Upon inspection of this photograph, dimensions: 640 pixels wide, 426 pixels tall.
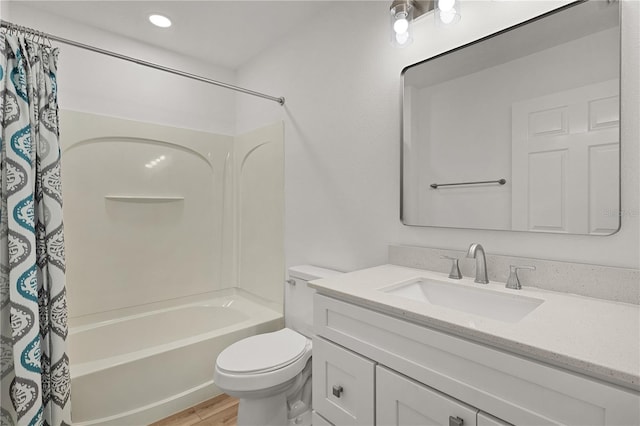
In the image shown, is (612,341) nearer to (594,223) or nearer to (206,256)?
(594,223)

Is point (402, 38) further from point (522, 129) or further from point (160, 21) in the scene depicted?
point (160, 21)

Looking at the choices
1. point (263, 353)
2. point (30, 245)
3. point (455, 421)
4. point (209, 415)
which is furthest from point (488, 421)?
point (30, 245)

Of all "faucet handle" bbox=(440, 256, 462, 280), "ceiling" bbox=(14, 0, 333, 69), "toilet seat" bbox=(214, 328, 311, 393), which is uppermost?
"ceiling" bbox=(14, 0, 333, 69)

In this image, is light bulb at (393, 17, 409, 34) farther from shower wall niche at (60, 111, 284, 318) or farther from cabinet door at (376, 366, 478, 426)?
cabinet door at (376, 366, 478, 426)

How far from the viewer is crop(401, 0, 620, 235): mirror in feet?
3.45

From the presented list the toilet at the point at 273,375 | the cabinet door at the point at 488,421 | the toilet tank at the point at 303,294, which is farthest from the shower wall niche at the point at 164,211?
the cabinet door at the point at 488,421

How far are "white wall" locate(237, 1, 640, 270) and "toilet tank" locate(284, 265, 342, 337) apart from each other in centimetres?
11

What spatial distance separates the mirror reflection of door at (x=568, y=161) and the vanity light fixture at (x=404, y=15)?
595mm

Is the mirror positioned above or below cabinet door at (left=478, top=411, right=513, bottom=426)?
above

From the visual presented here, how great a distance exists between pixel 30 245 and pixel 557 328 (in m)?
2.00

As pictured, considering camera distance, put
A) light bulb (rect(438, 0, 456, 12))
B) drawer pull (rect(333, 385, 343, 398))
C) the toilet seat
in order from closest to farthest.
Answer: drawer pull (rect(333, 385, 343, 398)), light bulb (rect(438, 0, 456, 12)), the toilet seat

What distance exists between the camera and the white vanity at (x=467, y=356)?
2.18 ft

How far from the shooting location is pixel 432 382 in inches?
35.1

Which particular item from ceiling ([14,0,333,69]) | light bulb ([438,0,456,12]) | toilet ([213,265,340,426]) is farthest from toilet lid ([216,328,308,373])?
ceiling ([14,0,333,69])
